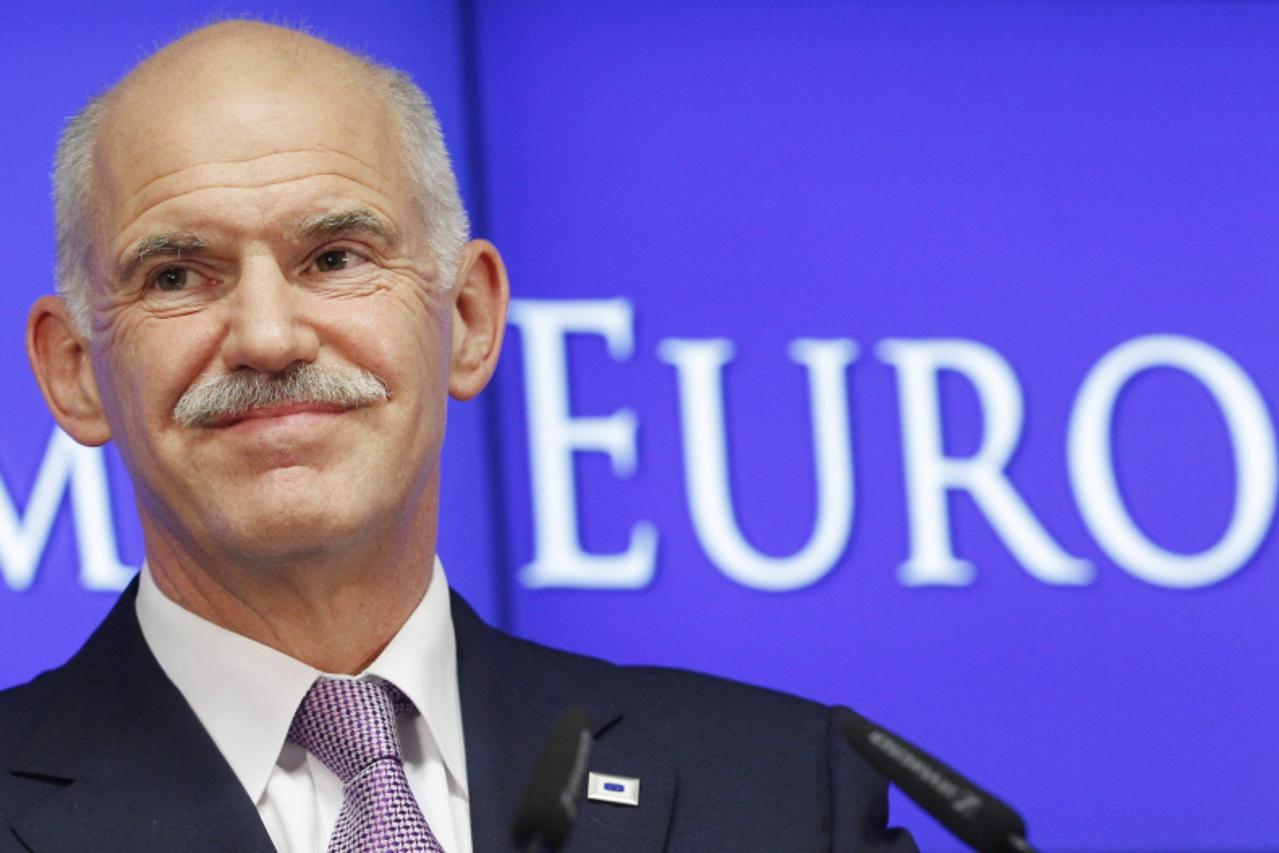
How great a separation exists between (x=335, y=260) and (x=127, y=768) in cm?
53

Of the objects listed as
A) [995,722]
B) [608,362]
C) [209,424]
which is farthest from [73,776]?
[995,722]

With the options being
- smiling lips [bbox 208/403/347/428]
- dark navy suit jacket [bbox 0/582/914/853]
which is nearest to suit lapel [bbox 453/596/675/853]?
dark navy suit jacket [bbox 0/582/914/853]

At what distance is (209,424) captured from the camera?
2053mm

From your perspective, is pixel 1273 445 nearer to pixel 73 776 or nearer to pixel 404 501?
pixel 404 501

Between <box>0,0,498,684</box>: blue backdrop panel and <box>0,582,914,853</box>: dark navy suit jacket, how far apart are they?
24.5 inches

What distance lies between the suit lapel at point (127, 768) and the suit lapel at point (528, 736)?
23 cm

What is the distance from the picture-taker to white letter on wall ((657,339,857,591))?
3.09m

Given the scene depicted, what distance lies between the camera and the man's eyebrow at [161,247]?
82.2 inches

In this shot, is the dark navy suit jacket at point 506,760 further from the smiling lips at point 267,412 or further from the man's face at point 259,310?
the smiling lips at point 267,412

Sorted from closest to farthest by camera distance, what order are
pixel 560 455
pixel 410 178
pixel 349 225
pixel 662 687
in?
pixel 349 225, pixel 410 178, pixel 662 687, pixel 560 455

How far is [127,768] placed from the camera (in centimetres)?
209

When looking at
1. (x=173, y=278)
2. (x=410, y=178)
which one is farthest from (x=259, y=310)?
(x=410, y=178)

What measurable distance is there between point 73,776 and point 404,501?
16.2 inches

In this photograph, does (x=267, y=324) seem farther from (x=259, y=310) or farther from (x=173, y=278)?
(x=173, y=278)
